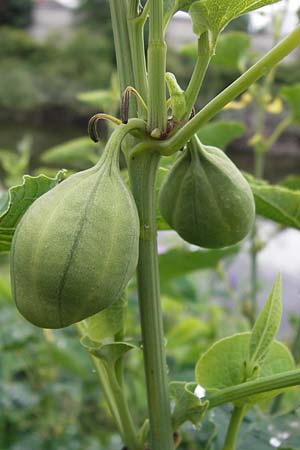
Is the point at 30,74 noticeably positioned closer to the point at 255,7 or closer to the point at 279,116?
the point at 279,116

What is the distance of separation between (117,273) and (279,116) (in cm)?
907

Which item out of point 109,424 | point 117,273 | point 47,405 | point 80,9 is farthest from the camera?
point 80,9

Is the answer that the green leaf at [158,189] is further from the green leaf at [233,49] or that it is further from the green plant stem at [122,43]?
the green leaf at [233,49]

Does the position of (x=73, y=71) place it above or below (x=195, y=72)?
below

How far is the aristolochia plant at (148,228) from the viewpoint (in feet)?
1.29

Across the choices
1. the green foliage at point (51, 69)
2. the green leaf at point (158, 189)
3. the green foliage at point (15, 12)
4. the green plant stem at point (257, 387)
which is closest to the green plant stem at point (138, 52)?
the green leaf at point (158, 189)

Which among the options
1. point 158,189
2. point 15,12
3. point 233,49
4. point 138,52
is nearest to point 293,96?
point 233,49

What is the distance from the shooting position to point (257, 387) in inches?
19.1

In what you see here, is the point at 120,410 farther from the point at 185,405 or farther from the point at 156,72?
the point at 156,72

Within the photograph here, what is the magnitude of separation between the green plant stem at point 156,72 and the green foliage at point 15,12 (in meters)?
17.2

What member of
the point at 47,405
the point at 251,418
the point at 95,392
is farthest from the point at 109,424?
the point at 251,418

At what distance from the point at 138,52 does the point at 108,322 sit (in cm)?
22

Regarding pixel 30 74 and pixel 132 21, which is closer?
pixel 132 21

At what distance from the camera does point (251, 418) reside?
69 cm
